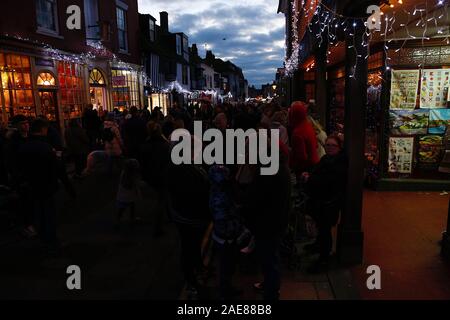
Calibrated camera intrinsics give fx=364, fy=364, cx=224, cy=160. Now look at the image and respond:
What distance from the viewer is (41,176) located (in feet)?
16.9

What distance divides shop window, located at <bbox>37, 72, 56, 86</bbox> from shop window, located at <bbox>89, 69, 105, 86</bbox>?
315 centimetres

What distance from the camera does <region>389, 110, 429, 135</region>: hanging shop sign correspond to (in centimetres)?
747

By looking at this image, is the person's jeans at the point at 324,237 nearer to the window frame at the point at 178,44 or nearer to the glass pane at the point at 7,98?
the glass pane at the point at 7,98

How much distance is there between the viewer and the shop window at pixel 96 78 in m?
16.9

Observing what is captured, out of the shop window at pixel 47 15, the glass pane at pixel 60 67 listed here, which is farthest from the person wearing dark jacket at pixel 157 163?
the glass pane at pixel 60 67

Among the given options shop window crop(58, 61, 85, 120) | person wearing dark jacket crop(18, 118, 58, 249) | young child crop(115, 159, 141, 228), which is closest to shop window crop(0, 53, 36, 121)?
shop window crop(58, 61, 85, 120)

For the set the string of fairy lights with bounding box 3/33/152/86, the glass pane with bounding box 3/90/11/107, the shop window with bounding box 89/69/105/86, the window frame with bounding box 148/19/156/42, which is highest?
the window frame with bounding box 148/19/156/42

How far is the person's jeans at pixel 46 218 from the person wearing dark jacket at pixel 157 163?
152 centimetres

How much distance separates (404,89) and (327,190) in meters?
4.31

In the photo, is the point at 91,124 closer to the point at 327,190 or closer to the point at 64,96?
the point at 64,96

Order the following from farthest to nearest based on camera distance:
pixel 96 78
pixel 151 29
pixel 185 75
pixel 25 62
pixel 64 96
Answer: pixel 185 75
pixel 151 29
pixel 96 78
pixel 64 96
pixel 25 62

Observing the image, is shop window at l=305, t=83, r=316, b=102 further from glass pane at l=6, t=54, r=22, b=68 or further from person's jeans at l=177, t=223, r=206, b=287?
person's jeans at l=177, t=223, r=206, b=287

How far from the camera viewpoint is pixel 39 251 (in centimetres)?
548

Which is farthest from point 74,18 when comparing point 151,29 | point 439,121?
point 439,121
